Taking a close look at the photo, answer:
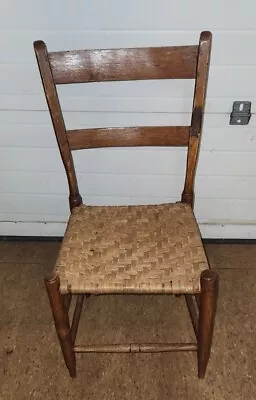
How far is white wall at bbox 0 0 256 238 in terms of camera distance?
1.33m

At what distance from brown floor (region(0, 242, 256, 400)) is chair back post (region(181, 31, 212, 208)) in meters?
0.47

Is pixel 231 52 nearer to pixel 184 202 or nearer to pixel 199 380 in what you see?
pixel 184 202

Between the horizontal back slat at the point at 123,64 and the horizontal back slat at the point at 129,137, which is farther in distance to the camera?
the horizontal back slat at the point at 129,137

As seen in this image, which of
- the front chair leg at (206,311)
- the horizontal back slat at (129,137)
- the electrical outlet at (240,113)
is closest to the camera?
the front chair leg at (206,311)

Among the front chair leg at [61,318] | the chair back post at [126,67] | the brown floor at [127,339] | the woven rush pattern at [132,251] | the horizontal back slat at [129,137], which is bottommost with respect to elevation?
the brown floor at [127,339]

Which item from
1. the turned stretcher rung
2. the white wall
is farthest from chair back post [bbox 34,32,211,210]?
the turned stretcher rung

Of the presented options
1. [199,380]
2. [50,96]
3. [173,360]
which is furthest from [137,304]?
[50,96]

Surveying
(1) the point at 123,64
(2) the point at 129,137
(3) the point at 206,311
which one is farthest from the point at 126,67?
(3) the point at 206,311

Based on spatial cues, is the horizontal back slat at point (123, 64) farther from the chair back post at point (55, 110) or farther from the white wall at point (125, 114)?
the white wall at point (125, 114)

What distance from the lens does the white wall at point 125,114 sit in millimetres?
1331

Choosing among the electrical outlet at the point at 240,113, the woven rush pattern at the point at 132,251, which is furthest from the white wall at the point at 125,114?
the woven rush pattern at the point at 132,251

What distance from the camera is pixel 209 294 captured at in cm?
110

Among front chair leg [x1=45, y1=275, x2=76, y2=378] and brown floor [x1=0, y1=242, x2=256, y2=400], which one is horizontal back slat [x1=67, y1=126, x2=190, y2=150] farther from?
brown floor [x1=0, y1=242, x2=256, y2=400]

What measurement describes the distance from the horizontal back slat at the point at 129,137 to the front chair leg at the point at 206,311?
448 millimetres
